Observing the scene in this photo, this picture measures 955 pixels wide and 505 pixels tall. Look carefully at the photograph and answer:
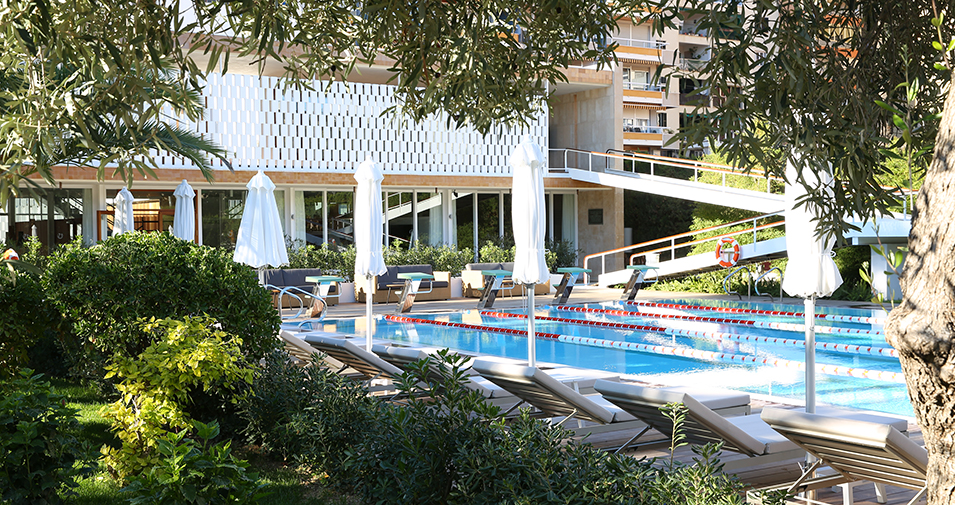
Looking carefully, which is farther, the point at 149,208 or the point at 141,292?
the point at 149,208

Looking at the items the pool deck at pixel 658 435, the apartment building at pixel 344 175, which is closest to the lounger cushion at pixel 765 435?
the pool deck at pixel 658 435

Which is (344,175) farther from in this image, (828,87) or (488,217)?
(828,87)

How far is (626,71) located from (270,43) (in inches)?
1452

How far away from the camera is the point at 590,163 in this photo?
23594 millimetres

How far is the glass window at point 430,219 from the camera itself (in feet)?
74.8

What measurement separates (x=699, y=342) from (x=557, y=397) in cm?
805

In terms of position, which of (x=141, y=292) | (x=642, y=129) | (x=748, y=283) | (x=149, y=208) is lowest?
(x=748, y=283)

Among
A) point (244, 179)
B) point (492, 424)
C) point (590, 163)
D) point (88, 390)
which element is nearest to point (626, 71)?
point (590, 163)

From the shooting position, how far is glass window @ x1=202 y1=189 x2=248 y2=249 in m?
20.4

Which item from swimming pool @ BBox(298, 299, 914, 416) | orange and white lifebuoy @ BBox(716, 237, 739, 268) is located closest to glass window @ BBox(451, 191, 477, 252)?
swimming pool @ BBox(298, 299, 914, 416)

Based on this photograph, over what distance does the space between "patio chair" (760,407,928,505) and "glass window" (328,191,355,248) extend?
60.2ft

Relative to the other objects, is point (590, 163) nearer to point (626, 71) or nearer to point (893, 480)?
point (626, 71)

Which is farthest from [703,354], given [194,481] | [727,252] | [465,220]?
[465,220]

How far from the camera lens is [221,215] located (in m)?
20.5
